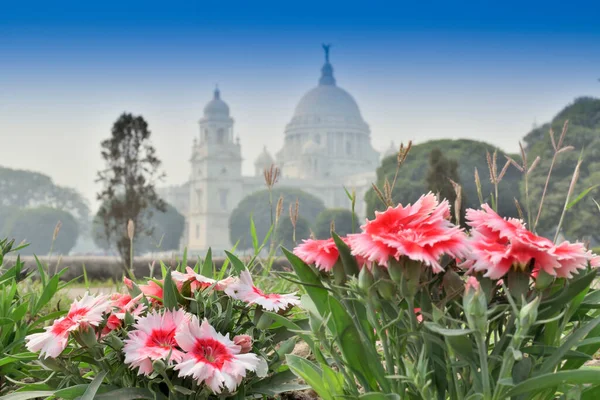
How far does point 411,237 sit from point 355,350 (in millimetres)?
557

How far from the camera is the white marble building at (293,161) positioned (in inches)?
3659

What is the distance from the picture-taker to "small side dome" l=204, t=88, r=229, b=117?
96.7 meters

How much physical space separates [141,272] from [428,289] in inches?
548

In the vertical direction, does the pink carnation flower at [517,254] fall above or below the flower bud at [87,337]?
above

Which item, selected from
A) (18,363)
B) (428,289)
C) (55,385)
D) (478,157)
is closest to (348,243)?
(428,289)

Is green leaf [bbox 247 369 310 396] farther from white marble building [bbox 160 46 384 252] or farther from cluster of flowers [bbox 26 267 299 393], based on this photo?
white marble building [bbox 160 46 384 252]

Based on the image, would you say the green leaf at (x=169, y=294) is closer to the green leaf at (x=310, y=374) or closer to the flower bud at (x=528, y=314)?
the green leaf at (x=310, y=374)

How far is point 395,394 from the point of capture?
1.87m

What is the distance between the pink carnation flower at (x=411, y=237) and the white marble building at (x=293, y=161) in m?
79.3

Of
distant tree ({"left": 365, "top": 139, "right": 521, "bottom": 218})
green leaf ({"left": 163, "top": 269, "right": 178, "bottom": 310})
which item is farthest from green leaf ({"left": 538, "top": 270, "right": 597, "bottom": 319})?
distant tree ({"left": 365, "top": 139, "right": 521, "bottom": 218})

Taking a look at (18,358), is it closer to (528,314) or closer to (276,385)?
(276,385)

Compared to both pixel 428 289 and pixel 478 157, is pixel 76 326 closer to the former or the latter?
pixel 428 289

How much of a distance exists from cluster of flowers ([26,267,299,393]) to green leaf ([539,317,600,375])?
897 mm

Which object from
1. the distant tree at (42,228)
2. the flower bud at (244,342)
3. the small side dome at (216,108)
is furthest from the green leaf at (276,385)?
the small side dome at (216,108)
